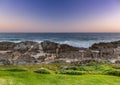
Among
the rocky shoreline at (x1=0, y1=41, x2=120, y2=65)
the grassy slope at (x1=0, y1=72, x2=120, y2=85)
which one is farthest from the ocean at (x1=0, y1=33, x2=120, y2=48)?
the grassy slope at (x1=0, y1=72, x2=120, y2=85)

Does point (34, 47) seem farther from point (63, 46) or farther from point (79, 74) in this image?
point (79, 74)

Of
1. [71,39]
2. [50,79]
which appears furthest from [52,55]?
[71,39]

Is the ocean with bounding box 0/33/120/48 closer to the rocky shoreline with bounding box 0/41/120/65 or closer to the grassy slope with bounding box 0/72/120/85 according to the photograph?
the rocky shoreline with bounding box 0/41/120/65

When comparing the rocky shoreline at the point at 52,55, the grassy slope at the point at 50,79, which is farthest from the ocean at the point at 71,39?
the grassy slope at the point at 50,79

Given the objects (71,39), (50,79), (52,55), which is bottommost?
(71,39)

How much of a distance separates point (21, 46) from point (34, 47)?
7.66 ft

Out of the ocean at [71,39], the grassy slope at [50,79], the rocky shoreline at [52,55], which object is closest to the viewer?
the grassy slope at [50,79]

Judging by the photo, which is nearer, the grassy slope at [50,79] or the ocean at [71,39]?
the grassy slope at [50,79]

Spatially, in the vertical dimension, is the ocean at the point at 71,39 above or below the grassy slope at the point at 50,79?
below

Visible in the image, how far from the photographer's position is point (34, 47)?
33.2 meters

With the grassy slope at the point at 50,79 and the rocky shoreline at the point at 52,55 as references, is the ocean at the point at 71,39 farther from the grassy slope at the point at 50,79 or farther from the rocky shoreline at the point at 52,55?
the grassy slope at the point at 50,79

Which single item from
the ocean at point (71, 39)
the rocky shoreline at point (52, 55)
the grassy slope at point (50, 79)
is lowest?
the ocean at point (71, 39)

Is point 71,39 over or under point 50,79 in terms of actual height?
under

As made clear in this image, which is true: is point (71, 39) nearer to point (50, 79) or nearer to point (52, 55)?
point (52, 55)
